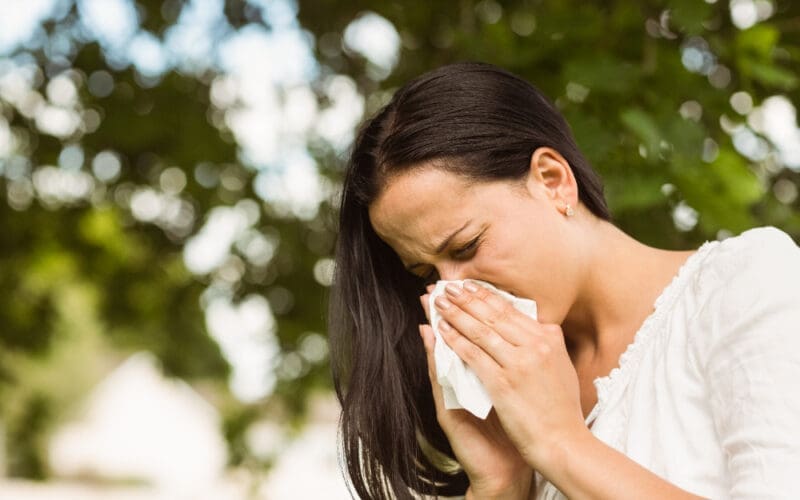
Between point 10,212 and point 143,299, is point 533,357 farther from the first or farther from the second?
point 10,212

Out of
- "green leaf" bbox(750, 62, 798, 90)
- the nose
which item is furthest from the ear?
"green leaf" bbox(750, 62, 798, 90)

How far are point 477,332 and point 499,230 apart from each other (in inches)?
10.1

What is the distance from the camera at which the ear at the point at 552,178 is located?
2271 millimetres

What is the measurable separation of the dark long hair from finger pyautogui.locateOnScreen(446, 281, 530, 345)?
0.26 metres

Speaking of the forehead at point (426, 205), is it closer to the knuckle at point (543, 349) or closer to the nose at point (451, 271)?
the nose at point (451, 271)

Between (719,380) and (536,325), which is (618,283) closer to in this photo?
(536,325)

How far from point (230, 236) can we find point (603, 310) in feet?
13.3

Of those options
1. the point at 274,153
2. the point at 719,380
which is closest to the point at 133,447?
the point at 274,153

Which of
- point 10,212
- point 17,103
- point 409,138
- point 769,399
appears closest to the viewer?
point 769,399

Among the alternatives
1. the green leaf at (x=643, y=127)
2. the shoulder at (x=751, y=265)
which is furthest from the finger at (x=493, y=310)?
the green leaf at (x=643, y=127)

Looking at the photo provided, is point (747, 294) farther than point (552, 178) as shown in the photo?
No

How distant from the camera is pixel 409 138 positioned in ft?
7.55

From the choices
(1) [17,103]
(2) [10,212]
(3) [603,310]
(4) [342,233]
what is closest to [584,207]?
(3) [603,310]

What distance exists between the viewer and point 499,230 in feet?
7.18
